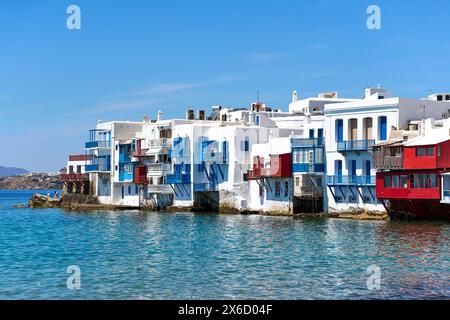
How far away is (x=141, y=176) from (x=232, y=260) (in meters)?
48.4

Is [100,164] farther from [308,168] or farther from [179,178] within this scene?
[308,168]

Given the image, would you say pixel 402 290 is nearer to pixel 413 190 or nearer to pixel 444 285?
pixel 444 285

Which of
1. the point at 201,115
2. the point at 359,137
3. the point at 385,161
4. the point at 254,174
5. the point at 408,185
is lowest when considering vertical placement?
the point at 408,185

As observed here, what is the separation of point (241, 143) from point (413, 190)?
23257 millimetres

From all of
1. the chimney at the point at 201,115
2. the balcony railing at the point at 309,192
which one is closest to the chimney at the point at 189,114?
the chimney at the point at 201,115

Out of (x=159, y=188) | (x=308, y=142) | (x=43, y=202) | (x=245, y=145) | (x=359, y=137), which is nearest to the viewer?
(x=359, y=137)

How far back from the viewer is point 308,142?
213ft

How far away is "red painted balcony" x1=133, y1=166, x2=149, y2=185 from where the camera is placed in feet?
276

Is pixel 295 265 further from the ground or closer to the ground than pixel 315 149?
closer to the ground

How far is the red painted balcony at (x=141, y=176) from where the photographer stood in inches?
3307

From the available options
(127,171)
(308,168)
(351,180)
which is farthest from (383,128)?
(127,171)

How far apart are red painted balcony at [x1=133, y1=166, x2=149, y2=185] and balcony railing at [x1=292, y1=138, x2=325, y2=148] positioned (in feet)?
74.1

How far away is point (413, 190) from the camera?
53.9m

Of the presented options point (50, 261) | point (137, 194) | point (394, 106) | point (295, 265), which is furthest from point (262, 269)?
point (137, 194)
